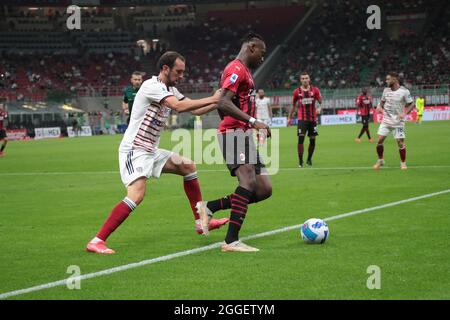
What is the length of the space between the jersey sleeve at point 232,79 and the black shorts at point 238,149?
1.97 feet

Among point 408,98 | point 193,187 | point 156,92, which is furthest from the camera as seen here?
point 408,98

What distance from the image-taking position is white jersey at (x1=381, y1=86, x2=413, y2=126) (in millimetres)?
18219

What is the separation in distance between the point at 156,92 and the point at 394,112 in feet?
36.9

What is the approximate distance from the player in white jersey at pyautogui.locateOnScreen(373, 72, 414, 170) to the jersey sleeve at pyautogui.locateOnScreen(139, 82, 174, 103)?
1056 centimetres

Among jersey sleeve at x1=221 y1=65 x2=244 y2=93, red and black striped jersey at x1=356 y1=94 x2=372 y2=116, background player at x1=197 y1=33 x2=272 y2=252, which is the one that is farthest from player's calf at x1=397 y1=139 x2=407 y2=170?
red and black striped jersey at x1=356 y1=94 x2=372 y2=116

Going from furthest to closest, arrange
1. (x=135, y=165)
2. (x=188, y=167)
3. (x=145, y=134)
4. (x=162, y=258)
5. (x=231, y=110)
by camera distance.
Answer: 1. (x=188, y=167)
2. (x=145, y=134)
3. (x=135, y=165)
4. (x=231, y=110)
5. (x=162, y=258)

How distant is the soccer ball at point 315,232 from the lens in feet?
26.5

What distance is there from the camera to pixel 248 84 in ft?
27.0

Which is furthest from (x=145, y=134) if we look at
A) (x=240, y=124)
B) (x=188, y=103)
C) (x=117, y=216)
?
(x=240, y=124)

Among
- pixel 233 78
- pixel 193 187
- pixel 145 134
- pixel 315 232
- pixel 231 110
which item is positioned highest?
pixel 233 78

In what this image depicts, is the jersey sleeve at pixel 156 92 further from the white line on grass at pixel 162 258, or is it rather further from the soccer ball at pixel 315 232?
the soccer ball at pixel 315 232

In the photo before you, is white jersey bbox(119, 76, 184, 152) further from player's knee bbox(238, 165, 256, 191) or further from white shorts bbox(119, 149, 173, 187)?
player's knee bbox(238, 165, 256, 191)

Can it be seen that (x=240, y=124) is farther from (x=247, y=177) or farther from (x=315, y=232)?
(x=315, y=232)

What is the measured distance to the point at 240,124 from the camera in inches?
329
